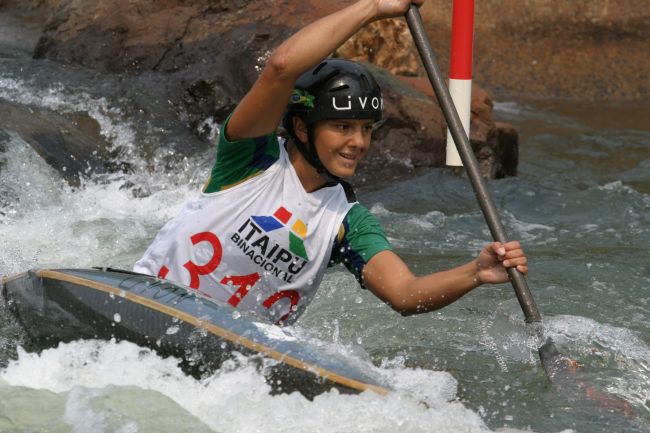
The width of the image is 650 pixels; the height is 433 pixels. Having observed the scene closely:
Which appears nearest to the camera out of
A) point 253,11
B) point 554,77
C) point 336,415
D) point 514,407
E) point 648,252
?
point 336,415

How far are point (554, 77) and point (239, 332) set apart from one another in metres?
9.75

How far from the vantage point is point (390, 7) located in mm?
3771

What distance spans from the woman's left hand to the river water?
1.43 feet

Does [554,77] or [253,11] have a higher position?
[253,11]

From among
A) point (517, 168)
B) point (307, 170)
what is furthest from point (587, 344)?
point (517, 168)

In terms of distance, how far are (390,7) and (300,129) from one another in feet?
1.77

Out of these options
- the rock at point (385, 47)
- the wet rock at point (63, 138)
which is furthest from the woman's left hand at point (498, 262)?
the rock at point (385, 47)

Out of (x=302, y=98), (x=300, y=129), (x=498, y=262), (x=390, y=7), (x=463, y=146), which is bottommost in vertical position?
(x=498, y=262)

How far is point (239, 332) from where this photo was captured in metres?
3.54

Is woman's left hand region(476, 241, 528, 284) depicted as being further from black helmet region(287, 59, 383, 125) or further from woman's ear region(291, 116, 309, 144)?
woman's ear region(291, 116, 309, 144)

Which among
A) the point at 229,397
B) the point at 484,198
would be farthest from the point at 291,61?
the point at 229,397

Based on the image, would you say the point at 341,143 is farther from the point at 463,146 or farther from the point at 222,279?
the point at 222,279

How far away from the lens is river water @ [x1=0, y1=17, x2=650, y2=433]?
11.6 ft

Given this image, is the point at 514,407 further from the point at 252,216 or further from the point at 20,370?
the point at 20,370
